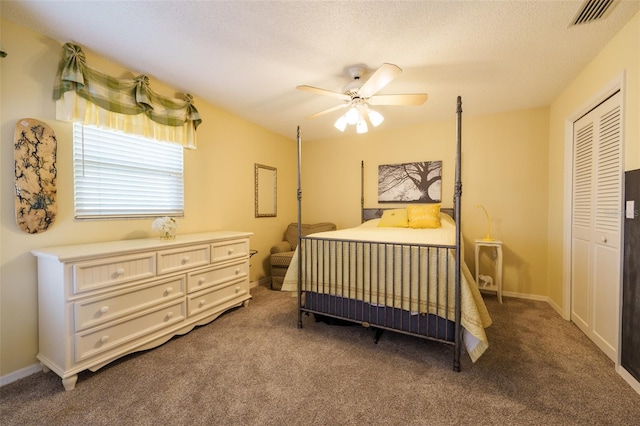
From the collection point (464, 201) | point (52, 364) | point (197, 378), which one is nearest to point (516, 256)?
point (464, 201)

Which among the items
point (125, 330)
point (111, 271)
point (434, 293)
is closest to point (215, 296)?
point (125, 330)

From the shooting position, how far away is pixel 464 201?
3582 mm

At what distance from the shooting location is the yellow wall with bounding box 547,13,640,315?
1.67 meters

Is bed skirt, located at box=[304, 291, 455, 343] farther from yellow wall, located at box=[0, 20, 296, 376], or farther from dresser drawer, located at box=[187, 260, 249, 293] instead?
yellow wall, located at box=[0, 20, 296, 376]

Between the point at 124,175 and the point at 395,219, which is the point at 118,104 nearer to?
the point at 124,175

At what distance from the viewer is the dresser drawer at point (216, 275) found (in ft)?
7.73

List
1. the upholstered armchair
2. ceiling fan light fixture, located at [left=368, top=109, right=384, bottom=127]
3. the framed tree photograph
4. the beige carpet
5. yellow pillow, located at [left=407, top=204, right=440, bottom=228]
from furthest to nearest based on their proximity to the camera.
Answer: the framed tree photograph < the upholstered armchair < yellow pillow, located at [left=407, top=204, right=440, bottom=228] < ceiling fan light fixture, located at [left=368, top=109, right=384, bottom=127] < the beige carpet

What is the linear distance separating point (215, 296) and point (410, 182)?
119 inches

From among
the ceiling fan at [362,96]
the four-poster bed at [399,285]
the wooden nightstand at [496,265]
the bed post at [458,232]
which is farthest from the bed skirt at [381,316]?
the ceiling fan at [362,96]

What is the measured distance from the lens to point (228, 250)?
2.72 m

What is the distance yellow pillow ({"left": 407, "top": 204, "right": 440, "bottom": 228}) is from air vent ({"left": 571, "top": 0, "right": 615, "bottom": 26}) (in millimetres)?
2040

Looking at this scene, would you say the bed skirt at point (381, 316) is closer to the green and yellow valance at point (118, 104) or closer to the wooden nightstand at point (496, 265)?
the wooden nightstand at point (496, 265)

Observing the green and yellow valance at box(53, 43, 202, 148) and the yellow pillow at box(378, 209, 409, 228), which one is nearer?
the green and yellow valance at box(53, 43, 202, 148)

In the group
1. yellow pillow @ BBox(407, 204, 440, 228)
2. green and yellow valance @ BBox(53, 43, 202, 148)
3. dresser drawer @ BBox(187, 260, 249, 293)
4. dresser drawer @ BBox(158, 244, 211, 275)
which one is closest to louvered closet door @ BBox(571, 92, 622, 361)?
yellow pillow @ BBox(407, 204, 440, 228)
